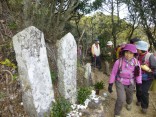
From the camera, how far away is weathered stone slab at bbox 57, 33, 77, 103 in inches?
211

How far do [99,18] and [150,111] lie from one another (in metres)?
11.6

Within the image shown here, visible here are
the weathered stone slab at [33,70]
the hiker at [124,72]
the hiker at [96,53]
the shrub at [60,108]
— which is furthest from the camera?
the hiker at [96,53]

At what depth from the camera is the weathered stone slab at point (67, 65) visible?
5.36m

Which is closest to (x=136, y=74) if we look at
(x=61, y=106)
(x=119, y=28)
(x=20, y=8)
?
(x=61, y=106)

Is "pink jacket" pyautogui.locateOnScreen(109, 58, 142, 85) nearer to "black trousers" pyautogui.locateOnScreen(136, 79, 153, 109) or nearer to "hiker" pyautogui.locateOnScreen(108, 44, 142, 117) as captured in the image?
"hiker" pyautogui.locateOnScreen(108, 44, 142, 117)

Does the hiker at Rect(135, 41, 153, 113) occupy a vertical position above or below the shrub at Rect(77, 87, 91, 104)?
above

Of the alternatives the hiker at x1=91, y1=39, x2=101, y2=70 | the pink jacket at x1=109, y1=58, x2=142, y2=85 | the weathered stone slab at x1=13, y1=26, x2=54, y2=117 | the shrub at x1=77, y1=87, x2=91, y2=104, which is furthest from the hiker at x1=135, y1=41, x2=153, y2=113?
the hiker at x1=91, y1=39, x2=101, y2=70

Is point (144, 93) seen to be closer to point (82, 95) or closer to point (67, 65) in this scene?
point (82, 95)

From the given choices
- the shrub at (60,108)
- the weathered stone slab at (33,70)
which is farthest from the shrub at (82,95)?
the weathered stone slab at (33,70)

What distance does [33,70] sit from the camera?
4.71 meters

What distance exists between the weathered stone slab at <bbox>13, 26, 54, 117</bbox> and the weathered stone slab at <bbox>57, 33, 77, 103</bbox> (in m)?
0.48

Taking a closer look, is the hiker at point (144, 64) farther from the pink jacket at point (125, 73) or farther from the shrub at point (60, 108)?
the shrub at point (60, 108)

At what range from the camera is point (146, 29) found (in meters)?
15.5

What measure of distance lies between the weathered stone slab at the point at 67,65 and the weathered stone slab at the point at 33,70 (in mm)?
477
